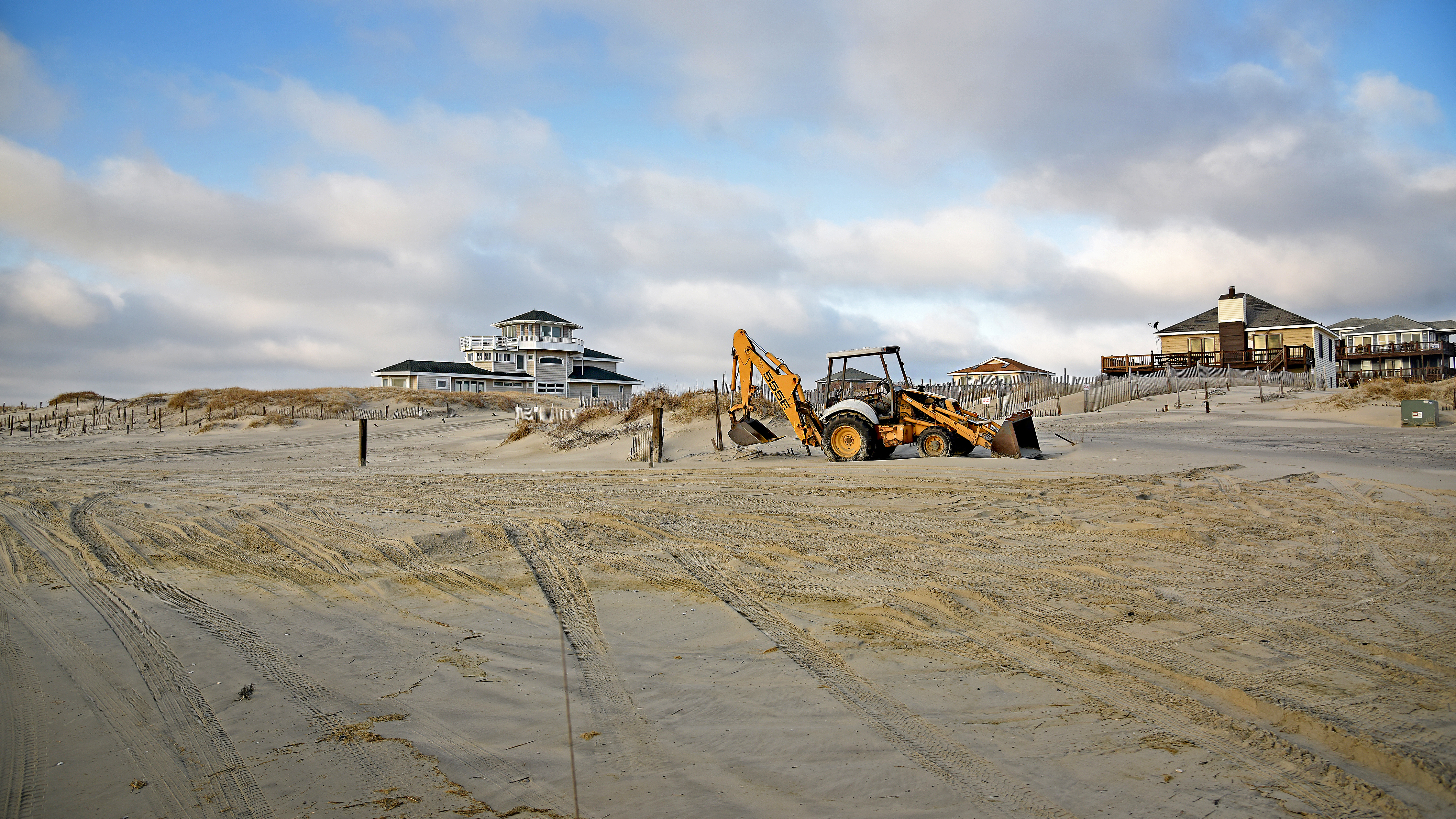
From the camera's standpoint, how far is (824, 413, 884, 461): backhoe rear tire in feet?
48.2

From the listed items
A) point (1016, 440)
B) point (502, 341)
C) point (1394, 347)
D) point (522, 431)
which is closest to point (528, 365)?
point (502, 341)


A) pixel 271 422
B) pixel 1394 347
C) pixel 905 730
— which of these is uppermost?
pixel 1394 347

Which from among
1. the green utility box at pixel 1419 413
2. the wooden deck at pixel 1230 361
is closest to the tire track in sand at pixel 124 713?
the green utility box at pixel 1419 413

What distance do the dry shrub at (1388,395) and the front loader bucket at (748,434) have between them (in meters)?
16.8

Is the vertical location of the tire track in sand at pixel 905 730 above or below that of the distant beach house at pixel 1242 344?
below

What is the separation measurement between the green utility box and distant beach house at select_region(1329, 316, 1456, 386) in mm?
31541

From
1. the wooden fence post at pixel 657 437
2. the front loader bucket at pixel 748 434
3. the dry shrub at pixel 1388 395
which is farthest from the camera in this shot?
the dry shrub at pixel 1388 395

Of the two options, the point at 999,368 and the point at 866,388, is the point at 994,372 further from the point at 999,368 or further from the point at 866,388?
the point at 866,388

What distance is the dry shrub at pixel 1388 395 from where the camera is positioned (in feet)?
70.9

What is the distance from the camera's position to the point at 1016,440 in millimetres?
13953

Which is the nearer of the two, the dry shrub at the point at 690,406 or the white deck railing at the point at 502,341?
the dry shrub at the point at 690,406

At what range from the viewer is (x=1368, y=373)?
50219 millimetres

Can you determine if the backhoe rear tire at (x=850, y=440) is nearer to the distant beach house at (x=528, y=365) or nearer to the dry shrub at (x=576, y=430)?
the dry shrub at (x=576, y=430)

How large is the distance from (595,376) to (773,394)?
44214 mm
